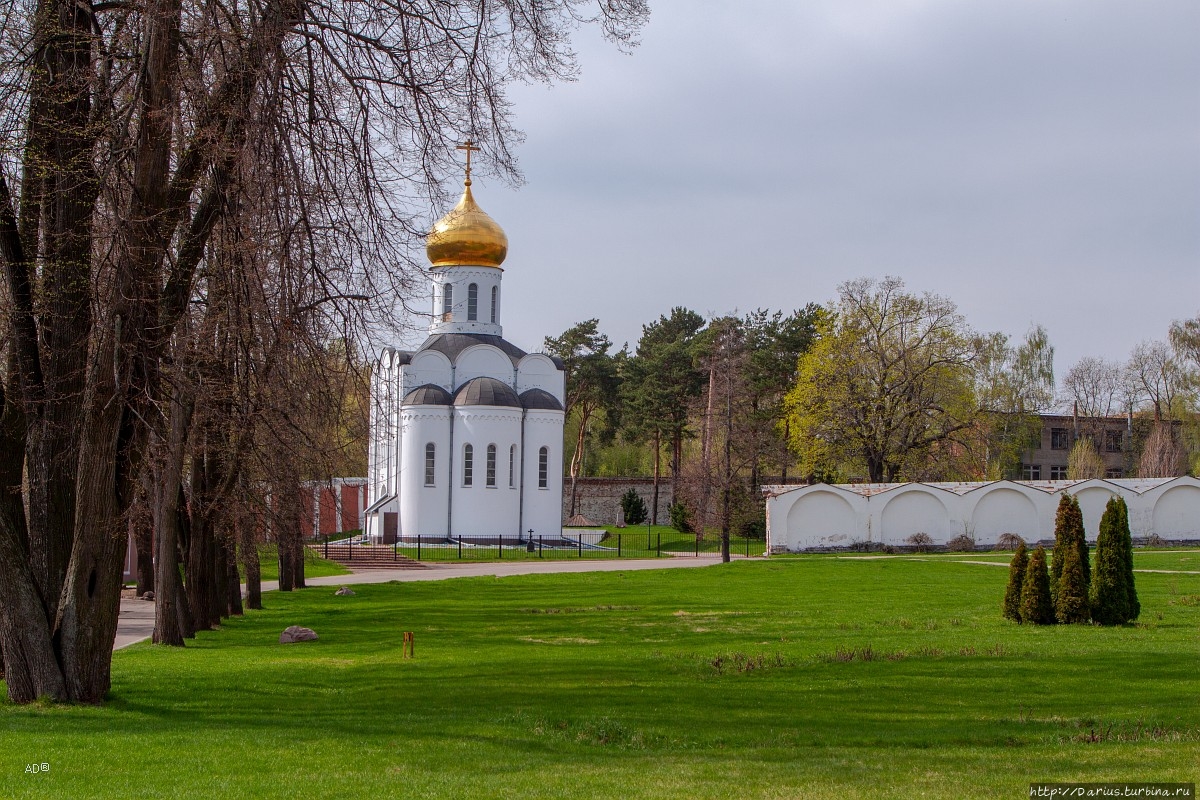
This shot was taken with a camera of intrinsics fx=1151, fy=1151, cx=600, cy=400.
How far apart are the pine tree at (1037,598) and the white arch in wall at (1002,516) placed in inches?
1067

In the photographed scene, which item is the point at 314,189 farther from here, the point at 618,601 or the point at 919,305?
the point at 919,305

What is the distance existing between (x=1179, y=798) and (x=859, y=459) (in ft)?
143

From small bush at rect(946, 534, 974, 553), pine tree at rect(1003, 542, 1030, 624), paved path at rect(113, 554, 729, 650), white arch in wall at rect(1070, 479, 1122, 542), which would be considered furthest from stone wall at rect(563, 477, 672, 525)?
pine tree at rect(1003, 542, 1030, 624)

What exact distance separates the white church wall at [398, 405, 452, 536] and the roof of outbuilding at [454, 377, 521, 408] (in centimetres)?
98

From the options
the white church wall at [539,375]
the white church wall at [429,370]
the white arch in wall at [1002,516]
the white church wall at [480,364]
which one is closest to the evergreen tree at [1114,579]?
the white arch in wall at [1002,516]

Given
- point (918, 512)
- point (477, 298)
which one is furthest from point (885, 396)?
point (477, 298)

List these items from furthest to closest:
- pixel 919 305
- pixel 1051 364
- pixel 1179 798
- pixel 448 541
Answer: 1. pixel 1051 364
2. pixel 919 305
3. pixel 448 541
4. pixel 1179 798

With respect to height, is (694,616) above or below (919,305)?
below

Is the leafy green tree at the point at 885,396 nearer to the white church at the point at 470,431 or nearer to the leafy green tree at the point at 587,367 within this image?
the white church at the point at 470,431

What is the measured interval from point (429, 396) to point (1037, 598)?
109 ft

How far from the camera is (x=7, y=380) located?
10.9 metres

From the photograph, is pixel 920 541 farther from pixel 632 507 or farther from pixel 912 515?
pixel 632 507

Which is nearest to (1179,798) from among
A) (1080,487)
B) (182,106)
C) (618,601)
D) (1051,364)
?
(182,106)

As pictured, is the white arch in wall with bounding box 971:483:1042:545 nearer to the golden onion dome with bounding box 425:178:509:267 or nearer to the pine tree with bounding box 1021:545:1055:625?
the golden onion dome with bounding box 425:178:509:267
